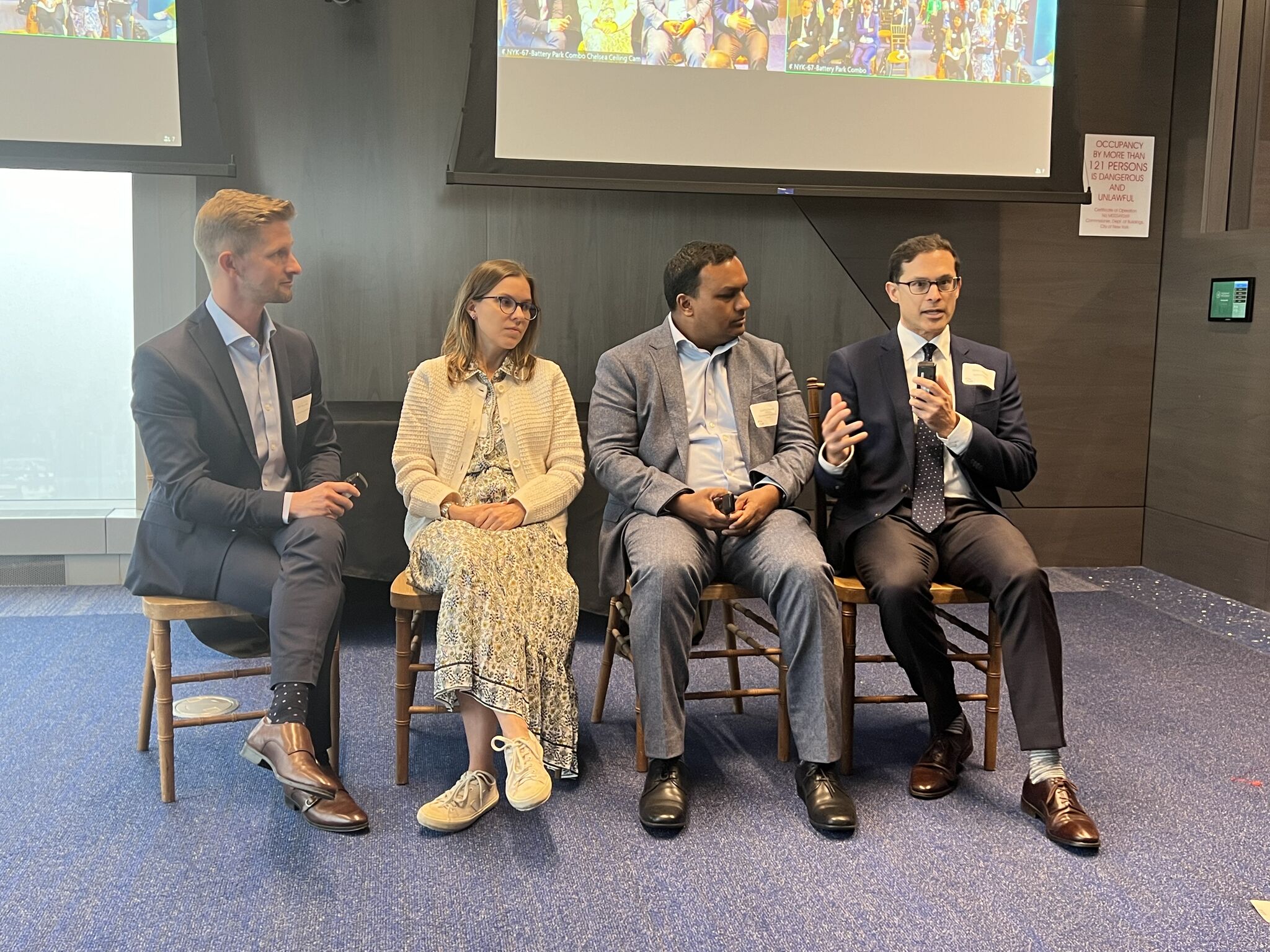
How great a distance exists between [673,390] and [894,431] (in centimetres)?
55

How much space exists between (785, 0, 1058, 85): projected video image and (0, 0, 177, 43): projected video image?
7.14 ft

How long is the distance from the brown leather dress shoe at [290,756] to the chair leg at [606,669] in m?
0.80

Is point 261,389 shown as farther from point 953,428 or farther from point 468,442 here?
point 953,428

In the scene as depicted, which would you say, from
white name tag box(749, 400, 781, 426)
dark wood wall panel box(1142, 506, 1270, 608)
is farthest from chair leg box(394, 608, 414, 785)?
dark wood wall panel box(1142, 506, 1270, 608)

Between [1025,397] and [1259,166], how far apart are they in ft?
3.94

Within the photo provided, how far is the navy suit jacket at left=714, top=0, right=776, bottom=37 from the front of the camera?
3988mm

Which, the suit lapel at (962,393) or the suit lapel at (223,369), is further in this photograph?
the suit lapel at (962,393)

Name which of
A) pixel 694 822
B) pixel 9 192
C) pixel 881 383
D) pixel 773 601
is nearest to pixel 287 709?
pixel 694 822

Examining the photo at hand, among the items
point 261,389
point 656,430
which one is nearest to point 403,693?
point 261,389

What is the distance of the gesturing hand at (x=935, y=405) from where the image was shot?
8.28 ft

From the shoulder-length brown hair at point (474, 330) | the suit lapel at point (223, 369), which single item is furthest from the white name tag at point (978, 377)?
the suit lapel at point (223, 369)

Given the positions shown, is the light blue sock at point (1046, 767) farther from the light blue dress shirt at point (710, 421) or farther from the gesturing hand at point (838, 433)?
the light blue dress shirt at point (710, 421)

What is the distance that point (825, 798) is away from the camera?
235cm

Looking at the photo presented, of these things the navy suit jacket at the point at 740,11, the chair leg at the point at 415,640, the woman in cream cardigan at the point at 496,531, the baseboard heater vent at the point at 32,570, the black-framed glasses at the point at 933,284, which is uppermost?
the navy suit jacket at the point at 740,11
